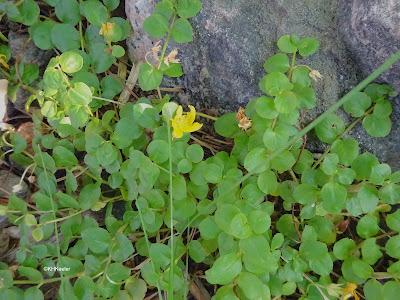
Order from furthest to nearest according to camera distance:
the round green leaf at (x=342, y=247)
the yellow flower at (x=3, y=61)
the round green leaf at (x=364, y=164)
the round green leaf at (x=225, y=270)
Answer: the yellow flower at (x=3, y=61) < the round green leaf at (x=342, y=247) < the round green leaf at (x=364, y=164) < the round green leaf at (x=225, y=270)

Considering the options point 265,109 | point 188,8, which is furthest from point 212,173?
point 188,8

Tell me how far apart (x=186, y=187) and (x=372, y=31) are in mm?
936

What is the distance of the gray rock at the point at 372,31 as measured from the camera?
1.49m

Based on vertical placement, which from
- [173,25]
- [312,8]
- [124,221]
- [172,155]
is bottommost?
[124,221]

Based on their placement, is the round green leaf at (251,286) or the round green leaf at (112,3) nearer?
the round green leaf at (251,286)

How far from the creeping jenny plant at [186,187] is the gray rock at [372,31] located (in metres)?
0.11

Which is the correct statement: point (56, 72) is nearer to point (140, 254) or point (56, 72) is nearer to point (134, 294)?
point (140, 254)

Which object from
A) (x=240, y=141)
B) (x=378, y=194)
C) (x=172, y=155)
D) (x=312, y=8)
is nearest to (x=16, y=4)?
(x=172, y=155)

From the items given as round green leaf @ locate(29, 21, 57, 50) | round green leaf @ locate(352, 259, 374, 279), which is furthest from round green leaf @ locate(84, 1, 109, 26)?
round green leaf @ locate(352, 259, 374, 279)

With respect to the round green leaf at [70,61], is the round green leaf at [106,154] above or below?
below

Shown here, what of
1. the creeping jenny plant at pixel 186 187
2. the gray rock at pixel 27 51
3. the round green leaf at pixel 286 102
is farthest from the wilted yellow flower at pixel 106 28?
the round green leaf at pixel 286 102

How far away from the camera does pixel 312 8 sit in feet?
5.50

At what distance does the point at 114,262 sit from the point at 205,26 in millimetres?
1072

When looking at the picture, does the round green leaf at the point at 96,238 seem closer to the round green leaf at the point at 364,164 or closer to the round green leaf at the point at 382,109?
the round green leaf at the point at 364,164
